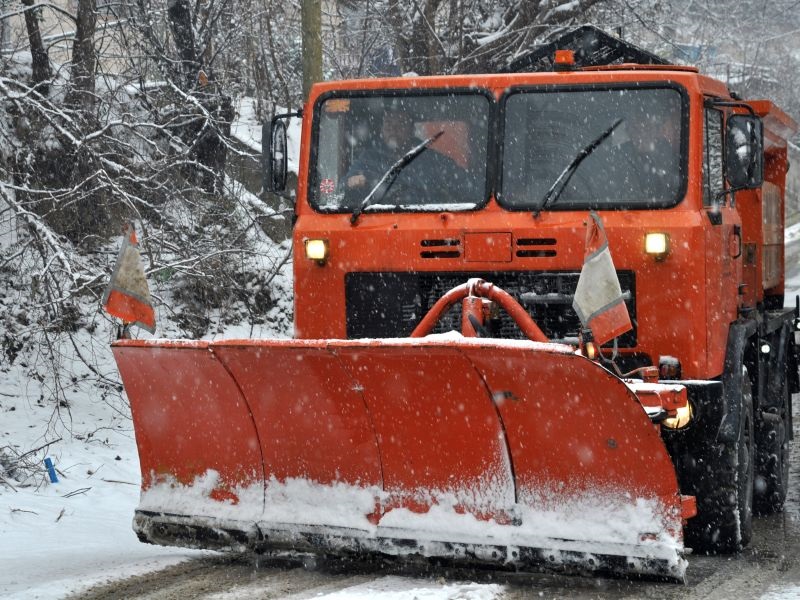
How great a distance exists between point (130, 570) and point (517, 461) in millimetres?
1857

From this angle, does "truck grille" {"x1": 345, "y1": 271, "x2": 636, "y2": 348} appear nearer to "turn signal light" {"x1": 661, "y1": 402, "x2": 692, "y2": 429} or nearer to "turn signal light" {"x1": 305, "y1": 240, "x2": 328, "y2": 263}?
"turn signal light" {"x1": 305, "y1": 240, "x2": 328, "y2": 263}

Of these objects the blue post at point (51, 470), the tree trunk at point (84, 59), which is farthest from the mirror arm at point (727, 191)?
the tree trunk at point (84, 59)

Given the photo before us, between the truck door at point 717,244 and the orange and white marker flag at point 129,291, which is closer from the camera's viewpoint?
the orange and white marker flag at point 129,291

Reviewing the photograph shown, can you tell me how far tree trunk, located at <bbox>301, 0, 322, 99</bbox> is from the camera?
11594 millimetres

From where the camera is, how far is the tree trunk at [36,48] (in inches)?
400

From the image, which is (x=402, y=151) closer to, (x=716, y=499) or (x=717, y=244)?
(x=717, y=244)

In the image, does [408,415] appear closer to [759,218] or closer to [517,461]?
[517,461]

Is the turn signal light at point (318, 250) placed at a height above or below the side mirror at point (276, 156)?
below

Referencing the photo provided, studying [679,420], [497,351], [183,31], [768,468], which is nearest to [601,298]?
[497,351]

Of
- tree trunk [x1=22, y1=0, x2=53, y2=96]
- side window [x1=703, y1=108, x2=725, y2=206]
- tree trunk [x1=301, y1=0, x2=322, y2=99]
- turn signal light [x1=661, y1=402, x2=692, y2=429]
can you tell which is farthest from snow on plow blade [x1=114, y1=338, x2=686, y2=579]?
tree trunk [x1=301, y1=0, x2=322, y2=99]

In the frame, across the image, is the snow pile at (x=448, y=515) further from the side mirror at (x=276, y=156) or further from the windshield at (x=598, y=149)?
the side mirror at (x=276, y=156)

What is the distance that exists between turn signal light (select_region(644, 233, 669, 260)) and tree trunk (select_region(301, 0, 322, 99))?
6.60 m

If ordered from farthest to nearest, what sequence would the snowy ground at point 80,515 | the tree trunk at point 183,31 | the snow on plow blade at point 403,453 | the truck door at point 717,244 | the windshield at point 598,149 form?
the tree trunk at point 183,31, the windshield at point 598,149, the truck door at point 717,244, the snowy ground at point 80,515, the snow on plow blade at point 403,453

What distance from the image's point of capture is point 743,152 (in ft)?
19.4
